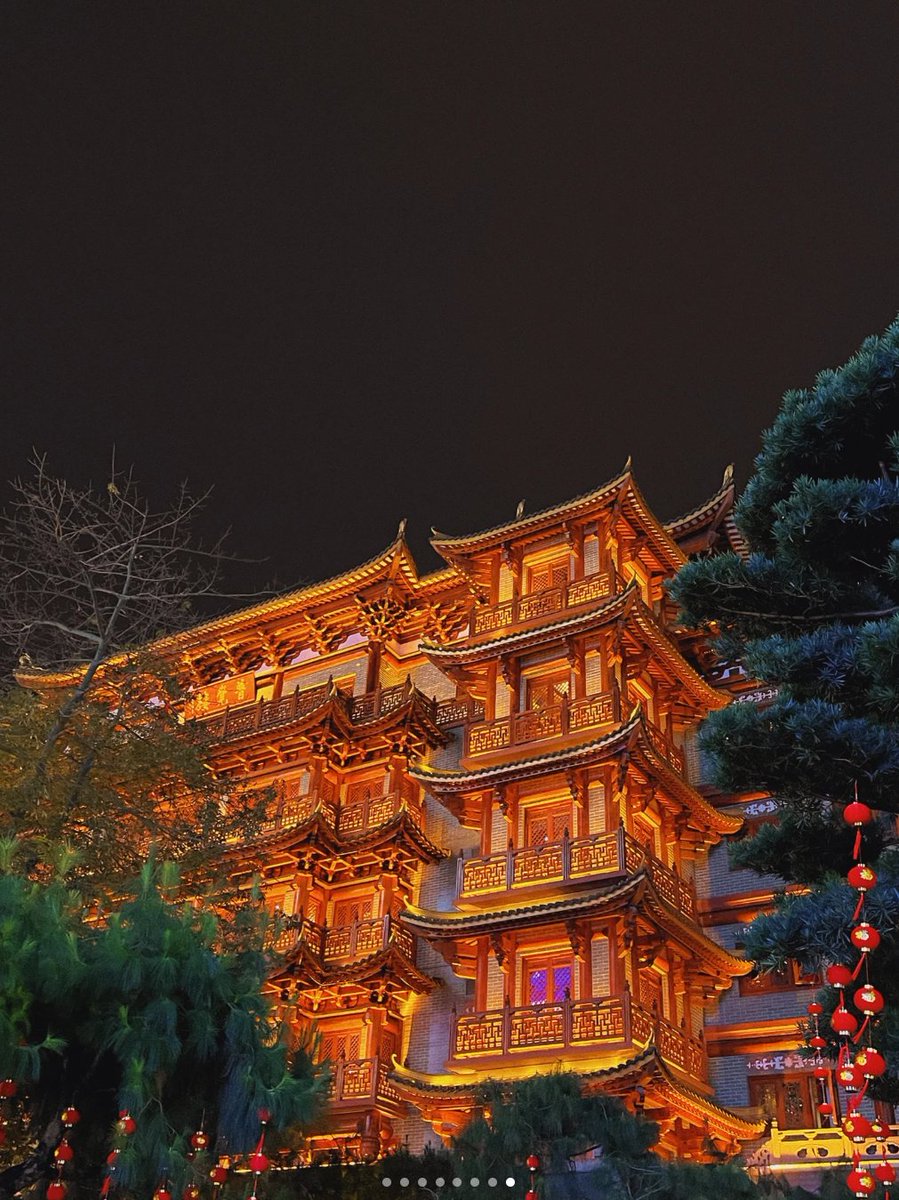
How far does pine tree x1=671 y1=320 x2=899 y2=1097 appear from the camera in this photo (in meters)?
7.87

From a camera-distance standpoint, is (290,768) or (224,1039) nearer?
(224,1039)

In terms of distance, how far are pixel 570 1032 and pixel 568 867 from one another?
2.60 meters

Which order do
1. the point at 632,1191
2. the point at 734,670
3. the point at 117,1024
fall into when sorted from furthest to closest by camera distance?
the point at 734,670 → the point at 632,1191 → the point at 117,1024

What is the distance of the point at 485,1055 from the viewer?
52.4 ft

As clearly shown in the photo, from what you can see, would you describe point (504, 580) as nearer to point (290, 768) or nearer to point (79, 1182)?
point (290, 768)

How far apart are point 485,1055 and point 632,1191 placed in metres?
5.78

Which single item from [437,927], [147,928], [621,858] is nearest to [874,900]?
[147,928]

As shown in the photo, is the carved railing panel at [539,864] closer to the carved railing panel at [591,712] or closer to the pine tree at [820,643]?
the carved railing panel at [591,712]

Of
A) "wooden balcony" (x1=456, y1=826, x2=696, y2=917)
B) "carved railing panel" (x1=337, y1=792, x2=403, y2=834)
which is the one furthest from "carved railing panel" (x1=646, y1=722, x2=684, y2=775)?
"carved railing panel" (x1=337, y1=792, x2=403, y2=834)

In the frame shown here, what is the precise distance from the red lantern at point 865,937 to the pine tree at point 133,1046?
4040mm

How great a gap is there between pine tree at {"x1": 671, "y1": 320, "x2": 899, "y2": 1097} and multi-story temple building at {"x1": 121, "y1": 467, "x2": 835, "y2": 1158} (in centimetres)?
714

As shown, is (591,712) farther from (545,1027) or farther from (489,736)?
(545,1027)

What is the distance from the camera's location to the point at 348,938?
64.5 ft

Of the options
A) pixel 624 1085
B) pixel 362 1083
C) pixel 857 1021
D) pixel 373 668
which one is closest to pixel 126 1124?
pixel 857 1021
